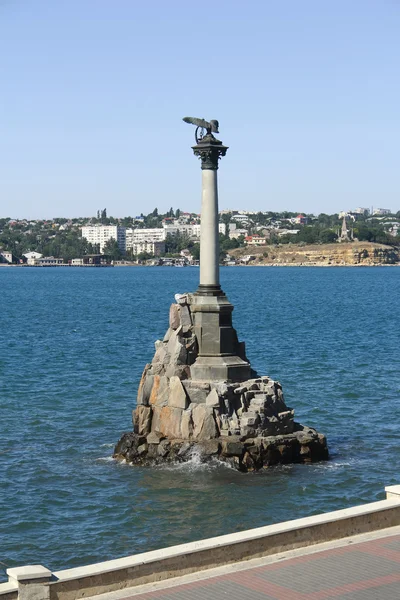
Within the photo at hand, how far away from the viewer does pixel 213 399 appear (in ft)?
67.3

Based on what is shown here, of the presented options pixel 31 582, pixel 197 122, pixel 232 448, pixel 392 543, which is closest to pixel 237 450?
pixel 232 448

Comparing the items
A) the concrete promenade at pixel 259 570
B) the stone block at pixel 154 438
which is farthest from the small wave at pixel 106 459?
the concrete promenade at pixel 259 570

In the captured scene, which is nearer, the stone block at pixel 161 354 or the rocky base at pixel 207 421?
the rocky base at pixel 207 421

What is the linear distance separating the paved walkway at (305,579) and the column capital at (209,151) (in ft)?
37.5

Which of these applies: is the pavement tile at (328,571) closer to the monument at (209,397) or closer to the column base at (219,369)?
the monument at (209,397)

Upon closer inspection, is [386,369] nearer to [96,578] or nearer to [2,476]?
[2,476]

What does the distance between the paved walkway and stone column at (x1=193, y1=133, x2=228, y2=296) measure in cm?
1077

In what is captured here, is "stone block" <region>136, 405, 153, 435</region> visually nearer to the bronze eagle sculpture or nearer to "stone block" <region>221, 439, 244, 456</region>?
"stone block" <region>221, 439, 244, 456</region>

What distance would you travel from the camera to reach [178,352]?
853 inches

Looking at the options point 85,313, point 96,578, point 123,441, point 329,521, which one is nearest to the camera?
point 96,578

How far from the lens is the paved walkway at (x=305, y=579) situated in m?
10.5

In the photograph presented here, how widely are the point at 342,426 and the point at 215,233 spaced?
18.7 feet

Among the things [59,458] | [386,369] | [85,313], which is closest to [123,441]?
[59,458]

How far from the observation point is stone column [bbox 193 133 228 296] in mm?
21953
